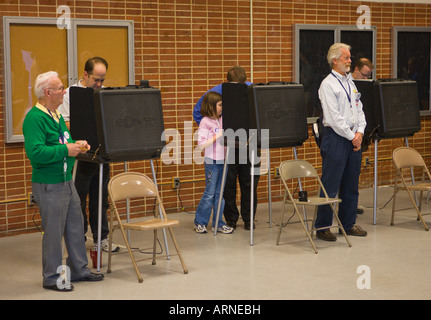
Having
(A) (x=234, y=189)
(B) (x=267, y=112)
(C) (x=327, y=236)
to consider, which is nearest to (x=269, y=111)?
(B) (x=267, y=112)

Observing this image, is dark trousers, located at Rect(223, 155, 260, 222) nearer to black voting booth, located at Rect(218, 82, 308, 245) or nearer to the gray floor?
the gray floor

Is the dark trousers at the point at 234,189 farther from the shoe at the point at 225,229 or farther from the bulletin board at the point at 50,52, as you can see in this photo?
the bulletin board at the point at 50,52

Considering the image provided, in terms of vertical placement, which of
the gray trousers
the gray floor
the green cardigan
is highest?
the green cardigan

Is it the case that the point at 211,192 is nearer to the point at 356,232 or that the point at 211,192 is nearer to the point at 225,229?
the point at 225,229

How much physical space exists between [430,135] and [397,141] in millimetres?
612

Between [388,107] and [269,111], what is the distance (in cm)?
150

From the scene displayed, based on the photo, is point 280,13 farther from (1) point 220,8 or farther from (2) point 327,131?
(2) point 327,131

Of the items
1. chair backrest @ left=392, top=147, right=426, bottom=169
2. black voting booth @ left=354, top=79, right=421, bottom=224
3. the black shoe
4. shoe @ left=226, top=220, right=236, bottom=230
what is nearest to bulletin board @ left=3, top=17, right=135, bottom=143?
shoe @ left=226, top=220, right=236, bottom=230

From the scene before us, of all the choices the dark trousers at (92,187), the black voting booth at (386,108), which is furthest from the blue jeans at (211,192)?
the black voting booth at (386,108)

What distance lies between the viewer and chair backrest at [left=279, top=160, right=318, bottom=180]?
6453 mm

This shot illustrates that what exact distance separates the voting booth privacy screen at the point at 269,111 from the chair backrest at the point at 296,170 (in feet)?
0.60

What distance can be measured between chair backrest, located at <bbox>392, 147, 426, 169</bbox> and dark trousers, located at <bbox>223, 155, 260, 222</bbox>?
1493 mm

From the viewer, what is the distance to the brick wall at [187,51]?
22.9ft

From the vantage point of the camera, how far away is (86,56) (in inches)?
285
